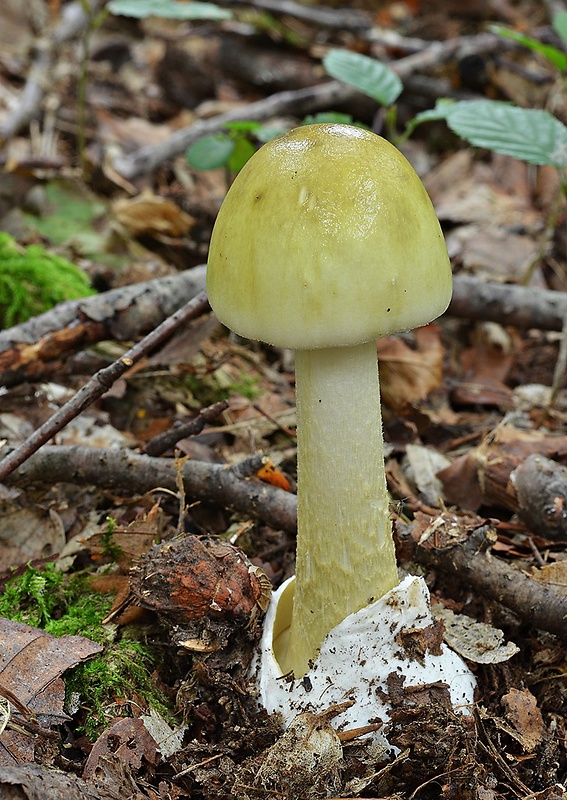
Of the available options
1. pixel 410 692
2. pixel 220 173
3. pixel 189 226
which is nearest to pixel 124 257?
pixel 189 226

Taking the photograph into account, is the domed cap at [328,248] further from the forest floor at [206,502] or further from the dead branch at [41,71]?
the dead branch at [41,71]

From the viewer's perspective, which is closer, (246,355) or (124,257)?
(246,355)

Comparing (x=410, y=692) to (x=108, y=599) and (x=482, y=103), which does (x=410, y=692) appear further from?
(x=482, y=103)

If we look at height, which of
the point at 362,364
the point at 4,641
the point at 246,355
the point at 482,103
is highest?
the point at 482,103

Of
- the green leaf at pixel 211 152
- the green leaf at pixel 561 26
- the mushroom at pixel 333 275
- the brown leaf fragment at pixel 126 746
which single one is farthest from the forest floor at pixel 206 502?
the green leaf at pixel 561 26

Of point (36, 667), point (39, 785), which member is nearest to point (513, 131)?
point (36, 667)

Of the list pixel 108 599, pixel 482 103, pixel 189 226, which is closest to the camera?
pixel 108 599

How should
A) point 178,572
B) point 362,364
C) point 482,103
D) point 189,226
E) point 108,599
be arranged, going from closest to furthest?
point 362,364, point 178,572, point 108,599, point 482,103, point 189,226

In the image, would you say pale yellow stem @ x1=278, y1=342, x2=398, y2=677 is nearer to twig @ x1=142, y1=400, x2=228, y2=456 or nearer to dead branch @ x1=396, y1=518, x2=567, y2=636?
dead branch @ x1=396, y1=518, x2=567, y2=636

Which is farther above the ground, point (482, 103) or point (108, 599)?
point (482, 103)
